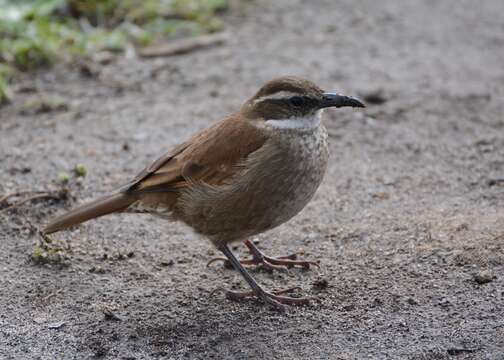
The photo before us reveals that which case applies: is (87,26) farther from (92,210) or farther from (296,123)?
(296,123)

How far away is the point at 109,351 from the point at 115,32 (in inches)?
217

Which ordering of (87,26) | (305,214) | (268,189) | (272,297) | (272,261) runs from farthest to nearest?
(87,26) < (305,214) < (272,261) < (272,297) < (268,189)

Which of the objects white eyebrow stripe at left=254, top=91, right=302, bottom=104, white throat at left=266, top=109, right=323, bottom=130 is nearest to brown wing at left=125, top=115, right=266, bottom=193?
white throat at left=266, top=109, right=323, bottom=130

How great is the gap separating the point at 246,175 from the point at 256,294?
814mm

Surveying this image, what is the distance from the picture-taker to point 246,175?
5.46 meters

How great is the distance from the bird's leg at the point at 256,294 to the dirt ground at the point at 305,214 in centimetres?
7

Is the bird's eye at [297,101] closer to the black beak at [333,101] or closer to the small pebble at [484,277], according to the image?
the black beak at [333,101]

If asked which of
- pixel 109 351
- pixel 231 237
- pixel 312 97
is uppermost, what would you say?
pixel 312 97

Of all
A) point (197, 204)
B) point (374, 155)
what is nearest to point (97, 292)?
point (197, 204)

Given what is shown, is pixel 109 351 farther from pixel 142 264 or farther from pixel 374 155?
pixel 374 155

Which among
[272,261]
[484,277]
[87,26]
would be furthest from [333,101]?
[87,26]

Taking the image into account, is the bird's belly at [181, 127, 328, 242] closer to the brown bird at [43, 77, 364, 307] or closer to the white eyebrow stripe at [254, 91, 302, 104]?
the brown bird at [43, 77, 364, 307]

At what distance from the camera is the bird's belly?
5422 millimetres

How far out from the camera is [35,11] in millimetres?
9688
